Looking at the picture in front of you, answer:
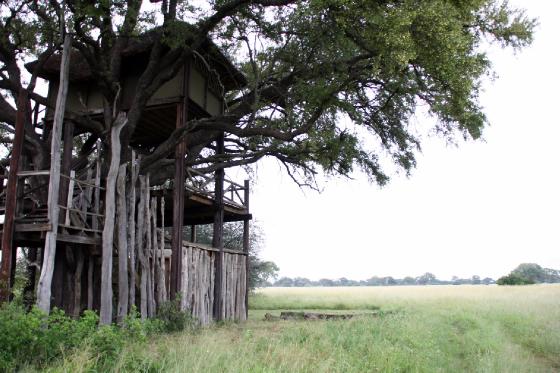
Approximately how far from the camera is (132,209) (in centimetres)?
1372

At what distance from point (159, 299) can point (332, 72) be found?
7.91 m

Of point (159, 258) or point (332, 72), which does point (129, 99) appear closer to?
point (159, 258)

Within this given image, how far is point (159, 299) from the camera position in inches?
548

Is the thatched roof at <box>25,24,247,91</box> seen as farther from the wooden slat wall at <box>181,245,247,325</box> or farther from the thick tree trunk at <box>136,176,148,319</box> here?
the wooden slat wall at <box>181,245,247,325</box>

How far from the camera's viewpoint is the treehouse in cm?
1292

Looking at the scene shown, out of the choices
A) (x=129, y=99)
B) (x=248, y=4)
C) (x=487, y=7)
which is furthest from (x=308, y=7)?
(x=129, y=99)

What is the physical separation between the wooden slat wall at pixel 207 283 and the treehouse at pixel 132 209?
3 cm

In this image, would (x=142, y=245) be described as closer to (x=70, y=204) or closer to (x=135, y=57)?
(x=70, y=204)

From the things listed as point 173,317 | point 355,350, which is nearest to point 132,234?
point 173,317

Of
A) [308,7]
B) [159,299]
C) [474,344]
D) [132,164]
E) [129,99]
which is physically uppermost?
[308,7]

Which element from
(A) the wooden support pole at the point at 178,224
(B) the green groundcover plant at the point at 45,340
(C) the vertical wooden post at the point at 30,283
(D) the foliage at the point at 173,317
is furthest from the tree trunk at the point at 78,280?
(B) the green groundcover plant at the point at 45,340

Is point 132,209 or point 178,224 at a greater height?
point 132,209

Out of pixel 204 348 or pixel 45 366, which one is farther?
pixel 204 348

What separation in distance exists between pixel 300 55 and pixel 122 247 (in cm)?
756
